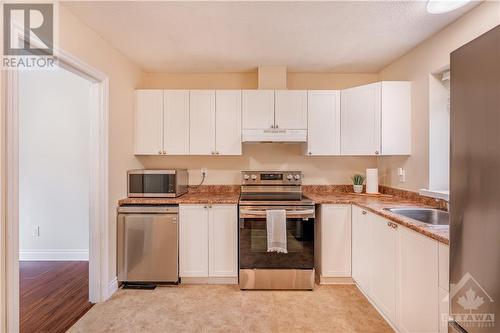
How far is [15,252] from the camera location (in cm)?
157

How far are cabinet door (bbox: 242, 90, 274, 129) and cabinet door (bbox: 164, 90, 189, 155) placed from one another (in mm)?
717

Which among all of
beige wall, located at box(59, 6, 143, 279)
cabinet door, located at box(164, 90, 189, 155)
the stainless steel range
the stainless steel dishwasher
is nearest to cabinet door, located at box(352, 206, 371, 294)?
the stainless steel range

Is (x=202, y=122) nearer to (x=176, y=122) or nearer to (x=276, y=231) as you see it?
(x=176, y=122)

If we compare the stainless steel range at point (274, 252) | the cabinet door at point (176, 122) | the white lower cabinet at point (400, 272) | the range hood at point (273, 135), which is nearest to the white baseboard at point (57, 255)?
the cabinet door at point (176, 122)

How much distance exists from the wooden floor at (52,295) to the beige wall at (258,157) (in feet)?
5.09

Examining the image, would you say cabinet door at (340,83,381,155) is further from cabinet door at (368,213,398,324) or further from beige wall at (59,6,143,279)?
beige wall at (59,6,143,279)

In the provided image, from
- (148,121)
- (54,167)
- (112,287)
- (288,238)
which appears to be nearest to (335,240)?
(288,238)

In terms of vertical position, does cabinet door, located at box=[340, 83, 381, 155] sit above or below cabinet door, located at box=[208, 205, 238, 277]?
above

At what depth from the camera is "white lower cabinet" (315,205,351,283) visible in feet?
8.80

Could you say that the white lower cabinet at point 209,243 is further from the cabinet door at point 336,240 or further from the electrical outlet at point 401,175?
the electrical outlet at point 401,175

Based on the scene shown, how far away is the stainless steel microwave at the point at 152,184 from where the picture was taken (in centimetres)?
280

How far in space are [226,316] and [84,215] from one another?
2.38 metres

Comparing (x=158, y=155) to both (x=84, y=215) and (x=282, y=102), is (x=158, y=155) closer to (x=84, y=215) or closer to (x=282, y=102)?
(x=84, y=215)

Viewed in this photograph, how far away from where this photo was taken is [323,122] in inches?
121
